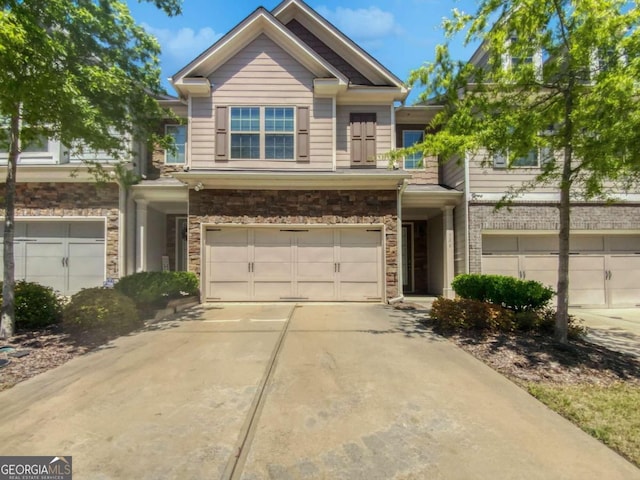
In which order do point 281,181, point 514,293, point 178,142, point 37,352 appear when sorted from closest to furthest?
point 37,352
point 514,293
point 281,181
point 178,142

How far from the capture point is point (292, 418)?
11.5 feet

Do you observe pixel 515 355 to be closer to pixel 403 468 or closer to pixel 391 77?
pixel 403 468

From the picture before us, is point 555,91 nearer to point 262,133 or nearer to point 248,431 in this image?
point 248,431

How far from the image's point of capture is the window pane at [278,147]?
10695 mm

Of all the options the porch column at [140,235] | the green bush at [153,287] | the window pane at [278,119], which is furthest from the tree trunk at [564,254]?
the porch column at [140,235]

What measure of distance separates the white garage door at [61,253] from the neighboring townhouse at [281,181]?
1909 millimetres

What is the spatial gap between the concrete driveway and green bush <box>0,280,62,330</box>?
1977mm

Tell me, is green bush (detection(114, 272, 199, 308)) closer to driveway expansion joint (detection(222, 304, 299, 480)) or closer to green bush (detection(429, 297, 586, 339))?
driveway expansion joint (detection(222, 304, 299, 480))

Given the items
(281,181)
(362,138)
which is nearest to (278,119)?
(281,181)

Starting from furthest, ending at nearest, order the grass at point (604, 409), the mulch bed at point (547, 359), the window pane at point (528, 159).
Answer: the window pane at point (528, 159) < the mulch bed at point (547, 359) < the grass at point (604, 409)

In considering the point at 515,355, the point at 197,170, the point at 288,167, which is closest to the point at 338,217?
the point at 288,167

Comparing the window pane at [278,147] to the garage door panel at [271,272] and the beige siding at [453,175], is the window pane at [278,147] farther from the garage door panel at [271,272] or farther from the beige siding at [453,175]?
the beige siding at [453,175]

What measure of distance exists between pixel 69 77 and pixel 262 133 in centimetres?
535

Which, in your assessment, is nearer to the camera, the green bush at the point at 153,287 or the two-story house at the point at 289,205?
the green bush at the point at 153,287
